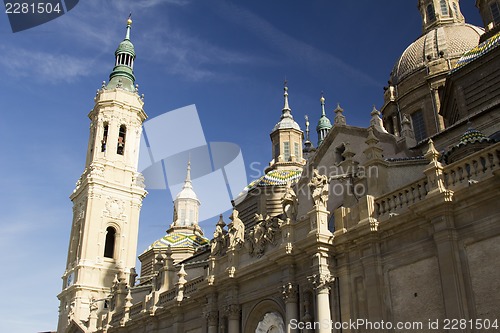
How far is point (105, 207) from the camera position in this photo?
44.7 meters

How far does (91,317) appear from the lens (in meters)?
37.5

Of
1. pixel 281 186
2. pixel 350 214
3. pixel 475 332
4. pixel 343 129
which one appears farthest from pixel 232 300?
pixel 281 186

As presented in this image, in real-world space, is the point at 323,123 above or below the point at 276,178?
above

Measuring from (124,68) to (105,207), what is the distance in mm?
14728

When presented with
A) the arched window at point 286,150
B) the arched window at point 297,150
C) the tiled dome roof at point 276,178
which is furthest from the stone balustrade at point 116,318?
the arched window at point 297,150

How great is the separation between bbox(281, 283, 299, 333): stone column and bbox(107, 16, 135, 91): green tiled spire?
113ft

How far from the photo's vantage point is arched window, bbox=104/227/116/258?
45.2 meters

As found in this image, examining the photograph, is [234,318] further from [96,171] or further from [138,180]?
[138,180]

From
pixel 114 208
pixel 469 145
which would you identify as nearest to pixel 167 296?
pixel 114 208

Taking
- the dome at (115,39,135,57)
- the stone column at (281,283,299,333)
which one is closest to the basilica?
the stone column at (281,283,299,333)

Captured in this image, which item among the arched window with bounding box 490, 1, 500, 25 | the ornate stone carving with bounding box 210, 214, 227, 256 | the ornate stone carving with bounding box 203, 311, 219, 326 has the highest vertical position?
the arched window with bounding box 490, 1, 500, 25

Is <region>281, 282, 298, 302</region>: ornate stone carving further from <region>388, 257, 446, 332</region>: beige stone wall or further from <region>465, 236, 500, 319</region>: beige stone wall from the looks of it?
<region>465, 236, 500, 319</region>: beige stone wall

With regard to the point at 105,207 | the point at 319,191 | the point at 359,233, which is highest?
the point at 105,207

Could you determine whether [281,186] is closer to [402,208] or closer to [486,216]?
[402,208]
